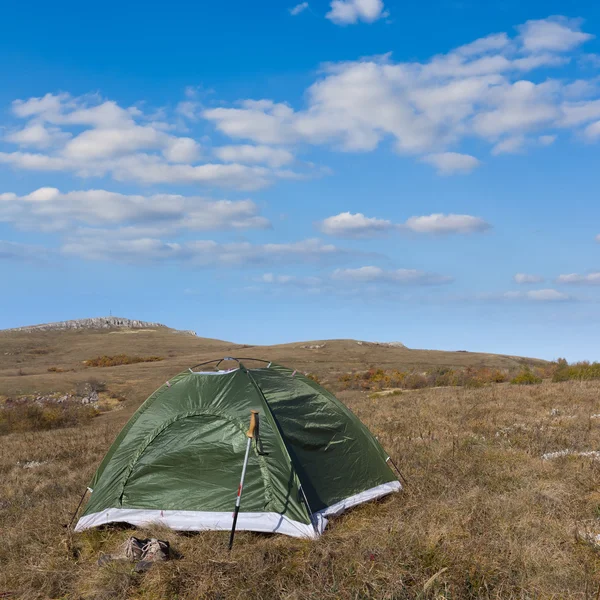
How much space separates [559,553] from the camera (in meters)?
6.06

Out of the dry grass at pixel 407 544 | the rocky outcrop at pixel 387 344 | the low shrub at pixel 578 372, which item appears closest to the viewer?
the dry grass at pixel 407 544

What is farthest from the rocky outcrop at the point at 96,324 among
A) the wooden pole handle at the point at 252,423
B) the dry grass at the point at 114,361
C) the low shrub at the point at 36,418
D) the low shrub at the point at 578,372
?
the wooden pole handle at the point at 252,423

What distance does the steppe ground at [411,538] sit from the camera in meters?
5.60

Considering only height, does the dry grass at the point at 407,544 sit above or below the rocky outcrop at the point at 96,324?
below

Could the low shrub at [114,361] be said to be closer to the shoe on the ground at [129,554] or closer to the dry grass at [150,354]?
the dry grass at [150,354]

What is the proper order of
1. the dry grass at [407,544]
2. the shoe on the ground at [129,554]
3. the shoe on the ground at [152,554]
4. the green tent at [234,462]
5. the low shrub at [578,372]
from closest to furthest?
the dry grass at [407,544] < the shoe on the ground at [152,554] < the shoe on the ground at [129,554] < the green tent at [234,462] < the low shrub at [578,372]

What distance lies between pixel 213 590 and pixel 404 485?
4.25 metres

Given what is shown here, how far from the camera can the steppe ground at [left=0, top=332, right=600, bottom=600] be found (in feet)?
18.4

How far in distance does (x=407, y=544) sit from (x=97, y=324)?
355ft

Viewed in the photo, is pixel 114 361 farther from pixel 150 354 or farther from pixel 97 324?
pixel 97 324

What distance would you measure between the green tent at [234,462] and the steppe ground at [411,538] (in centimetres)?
32

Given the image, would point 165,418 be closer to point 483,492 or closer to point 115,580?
point 115,580

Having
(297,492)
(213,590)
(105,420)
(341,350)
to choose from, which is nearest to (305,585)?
(213,590)

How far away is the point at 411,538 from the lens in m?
6.22
